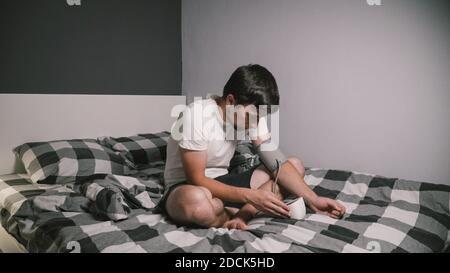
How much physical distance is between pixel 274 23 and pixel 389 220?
5.01 ft

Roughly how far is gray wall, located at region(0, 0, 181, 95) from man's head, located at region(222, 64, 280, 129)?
126 cm

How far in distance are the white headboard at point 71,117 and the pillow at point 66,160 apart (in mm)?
96

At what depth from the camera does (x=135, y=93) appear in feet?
8.10

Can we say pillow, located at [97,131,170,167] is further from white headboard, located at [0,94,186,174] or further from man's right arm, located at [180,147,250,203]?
man's right arm, located at [180,147,250,203]

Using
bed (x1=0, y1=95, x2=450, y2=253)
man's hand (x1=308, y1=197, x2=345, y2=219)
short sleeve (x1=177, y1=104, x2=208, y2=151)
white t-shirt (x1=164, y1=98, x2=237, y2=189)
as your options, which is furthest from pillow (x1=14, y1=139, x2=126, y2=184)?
man's hand (x1=308, y1=197, x2=345, y2=219)

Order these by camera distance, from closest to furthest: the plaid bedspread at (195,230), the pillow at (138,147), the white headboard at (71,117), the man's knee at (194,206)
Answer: the plaid bedspread at (195,230)
the man's knee at (194,206)
the white headboard at (71,117)
the pillow at (138,147)

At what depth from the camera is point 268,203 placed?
46.3 inches

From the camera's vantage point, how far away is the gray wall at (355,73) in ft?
5.72

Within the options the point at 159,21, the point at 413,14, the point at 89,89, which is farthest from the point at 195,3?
the point at 413,14

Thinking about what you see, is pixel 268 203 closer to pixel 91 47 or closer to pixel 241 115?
pixel 241 115

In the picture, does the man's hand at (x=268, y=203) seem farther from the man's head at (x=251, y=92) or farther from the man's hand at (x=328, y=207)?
the man's head at (x=251, y=92)

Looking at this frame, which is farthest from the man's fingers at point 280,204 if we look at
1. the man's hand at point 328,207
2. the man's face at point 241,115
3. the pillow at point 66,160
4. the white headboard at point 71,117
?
the white headboard at point 71,117

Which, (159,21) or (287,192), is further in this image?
(159,21)

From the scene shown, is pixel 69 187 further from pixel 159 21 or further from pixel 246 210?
pixel 159 21
